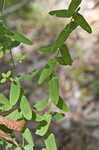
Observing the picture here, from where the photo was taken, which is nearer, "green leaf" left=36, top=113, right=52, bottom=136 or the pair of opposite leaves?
the pair of opposite leaves

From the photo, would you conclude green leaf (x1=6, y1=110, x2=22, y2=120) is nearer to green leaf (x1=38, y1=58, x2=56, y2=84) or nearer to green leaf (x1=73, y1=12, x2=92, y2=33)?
green leaf (x1=38, y1=58, x2=56, y2=84)

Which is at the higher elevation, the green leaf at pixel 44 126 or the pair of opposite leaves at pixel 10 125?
the pair of opposite leaves at pixel 10 125

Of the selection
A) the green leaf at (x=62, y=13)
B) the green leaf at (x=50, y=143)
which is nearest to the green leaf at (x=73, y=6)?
the green leaf at (x=62, y=13)

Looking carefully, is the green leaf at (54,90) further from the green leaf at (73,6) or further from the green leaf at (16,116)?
the green leaf at (73,6)

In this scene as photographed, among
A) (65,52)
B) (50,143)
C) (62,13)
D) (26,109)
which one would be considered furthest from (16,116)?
(62,13)

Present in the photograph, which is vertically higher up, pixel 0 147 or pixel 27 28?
pixel 27 28

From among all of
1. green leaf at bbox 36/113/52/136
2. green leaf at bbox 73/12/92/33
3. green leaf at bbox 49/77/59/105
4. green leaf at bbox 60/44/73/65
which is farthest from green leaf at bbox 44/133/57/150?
green leaf at bbox 73/12/92/33

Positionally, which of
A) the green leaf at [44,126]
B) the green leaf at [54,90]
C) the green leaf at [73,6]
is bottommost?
the green leaf at [44,126]

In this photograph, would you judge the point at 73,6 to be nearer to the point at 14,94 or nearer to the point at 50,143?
the point at 14,94

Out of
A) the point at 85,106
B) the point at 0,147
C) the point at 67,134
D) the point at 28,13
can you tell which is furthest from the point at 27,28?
the point at 0,147

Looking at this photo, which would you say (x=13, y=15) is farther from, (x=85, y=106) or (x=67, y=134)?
(x=67, y=134)

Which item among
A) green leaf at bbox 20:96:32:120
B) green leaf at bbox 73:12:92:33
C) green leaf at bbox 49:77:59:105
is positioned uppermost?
green leaf at bbox 73:12:92:33
